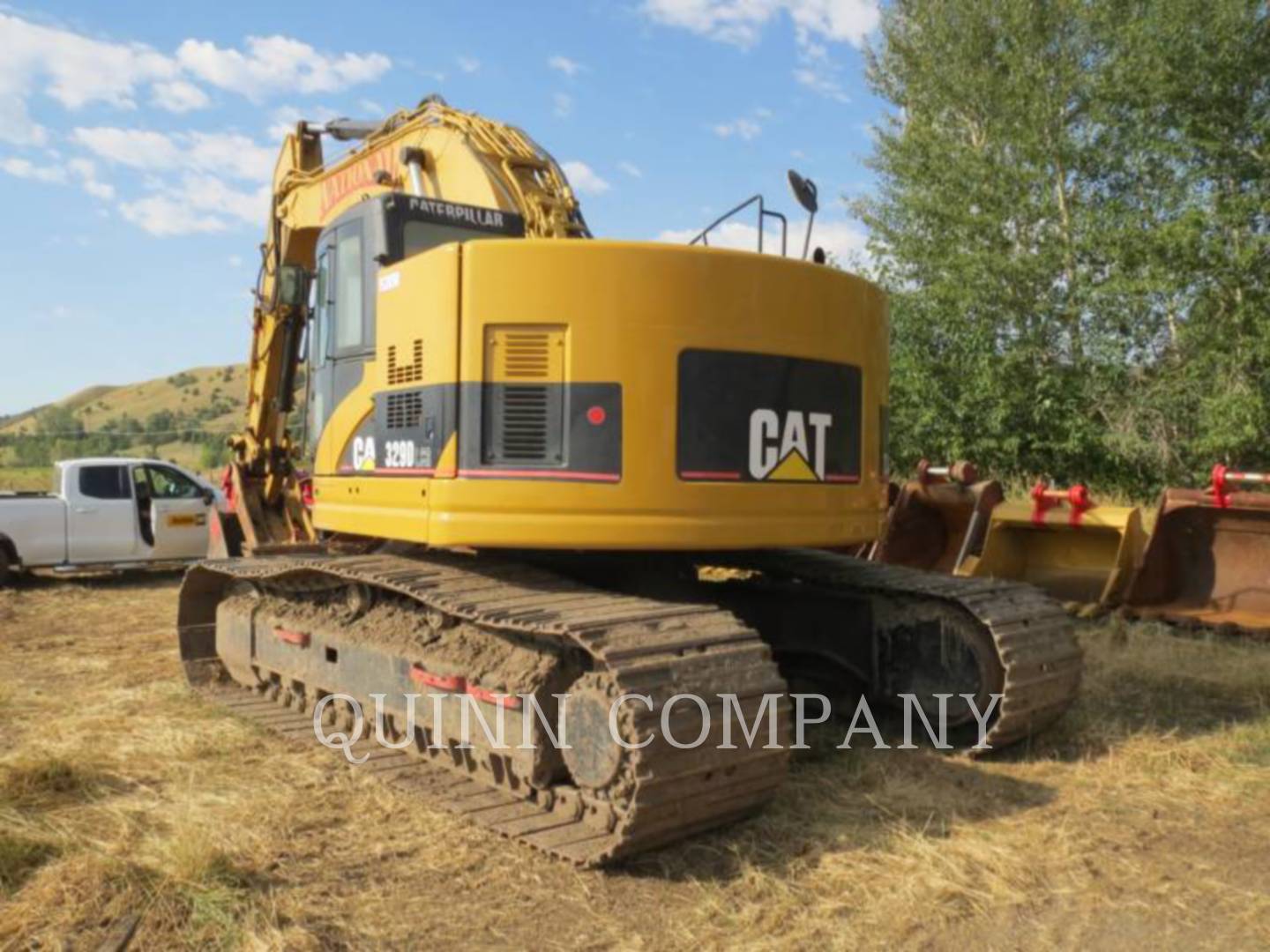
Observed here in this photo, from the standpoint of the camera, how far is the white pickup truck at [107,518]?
40.5ft

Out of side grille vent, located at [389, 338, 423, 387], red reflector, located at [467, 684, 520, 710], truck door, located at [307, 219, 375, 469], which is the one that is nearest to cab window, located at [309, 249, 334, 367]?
truck door, located at [307, 219, 375, 469]

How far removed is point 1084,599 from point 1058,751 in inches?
146

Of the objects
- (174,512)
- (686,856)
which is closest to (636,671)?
(686,856)

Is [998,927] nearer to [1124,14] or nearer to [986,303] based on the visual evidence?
[986,303]

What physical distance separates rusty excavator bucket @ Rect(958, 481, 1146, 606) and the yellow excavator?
3262 millimetres

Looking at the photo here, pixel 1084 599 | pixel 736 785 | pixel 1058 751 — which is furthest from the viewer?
pixel 1084 599

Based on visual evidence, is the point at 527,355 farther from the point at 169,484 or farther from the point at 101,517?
the point at 169,484

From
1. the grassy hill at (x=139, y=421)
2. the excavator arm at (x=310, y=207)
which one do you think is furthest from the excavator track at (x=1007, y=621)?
the grassy hill at (x=139, y=421)

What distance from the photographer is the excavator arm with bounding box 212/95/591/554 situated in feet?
21.9

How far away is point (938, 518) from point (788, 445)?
17.4 feet

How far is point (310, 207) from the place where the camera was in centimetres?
829

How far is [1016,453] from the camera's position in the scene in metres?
16.2

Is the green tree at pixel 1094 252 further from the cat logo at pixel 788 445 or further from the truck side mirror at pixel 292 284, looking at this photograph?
the cat logo at pixel 788 445

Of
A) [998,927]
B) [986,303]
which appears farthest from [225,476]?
[986,303]
